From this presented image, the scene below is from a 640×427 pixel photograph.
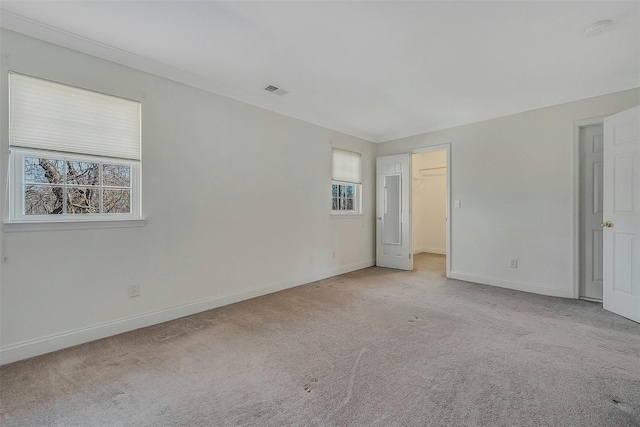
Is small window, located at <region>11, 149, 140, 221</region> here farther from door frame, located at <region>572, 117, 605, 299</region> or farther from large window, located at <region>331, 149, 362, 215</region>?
door frame, located at <region>572, 117, 605, 299</region>

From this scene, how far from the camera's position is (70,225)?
7.97ft

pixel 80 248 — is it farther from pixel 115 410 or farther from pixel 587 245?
pixel 587 245

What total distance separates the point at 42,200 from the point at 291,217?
8.64 ft

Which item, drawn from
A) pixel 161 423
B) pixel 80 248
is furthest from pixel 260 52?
pixel 161 423

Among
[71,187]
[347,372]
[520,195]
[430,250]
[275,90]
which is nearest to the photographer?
[347,372]

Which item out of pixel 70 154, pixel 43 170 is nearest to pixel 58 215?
pixel 43 170

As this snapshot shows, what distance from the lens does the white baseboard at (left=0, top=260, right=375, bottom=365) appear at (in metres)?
2.23

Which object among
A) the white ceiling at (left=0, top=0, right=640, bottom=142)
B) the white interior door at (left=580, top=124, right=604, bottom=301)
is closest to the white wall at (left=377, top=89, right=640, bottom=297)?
the white interior door at (left=580, top=124, right=604, bottom=301)

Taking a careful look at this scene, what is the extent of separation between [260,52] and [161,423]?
2854mm

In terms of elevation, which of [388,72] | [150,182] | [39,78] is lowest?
[150,182]

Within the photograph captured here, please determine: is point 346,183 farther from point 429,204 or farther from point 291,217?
point 429,204

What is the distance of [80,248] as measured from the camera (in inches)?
98.0

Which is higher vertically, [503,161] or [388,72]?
[388,72]

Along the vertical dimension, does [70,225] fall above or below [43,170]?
below
